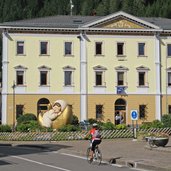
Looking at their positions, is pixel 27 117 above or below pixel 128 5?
below

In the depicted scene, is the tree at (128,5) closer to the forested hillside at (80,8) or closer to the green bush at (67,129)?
the forested hillside at (80,8)

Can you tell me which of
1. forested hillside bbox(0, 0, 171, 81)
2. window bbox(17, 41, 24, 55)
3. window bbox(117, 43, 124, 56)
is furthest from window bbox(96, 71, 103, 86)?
forested hillside bbox(0, 0, 171, 81)

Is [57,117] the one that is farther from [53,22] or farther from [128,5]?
[128,5]

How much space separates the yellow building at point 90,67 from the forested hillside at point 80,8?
148 feet

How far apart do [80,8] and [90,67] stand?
82.7 metres

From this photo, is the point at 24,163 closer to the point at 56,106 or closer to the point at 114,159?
the point at 114,159

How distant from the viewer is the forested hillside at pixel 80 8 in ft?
400

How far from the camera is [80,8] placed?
146 metres

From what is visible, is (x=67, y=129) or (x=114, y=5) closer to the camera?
(x=67, y=129)

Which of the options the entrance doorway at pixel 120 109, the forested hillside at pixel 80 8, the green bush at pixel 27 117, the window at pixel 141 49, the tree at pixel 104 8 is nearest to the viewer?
the green bush at pixel 27 117

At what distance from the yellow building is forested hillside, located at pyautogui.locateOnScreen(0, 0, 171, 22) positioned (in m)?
45.2

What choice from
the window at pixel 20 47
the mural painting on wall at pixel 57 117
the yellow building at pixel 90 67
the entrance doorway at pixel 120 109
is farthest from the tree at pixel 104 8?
the mural painting on wall at pixel 57 117

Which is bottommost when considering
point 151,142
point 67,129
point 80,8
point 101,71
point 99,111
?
point 151,142

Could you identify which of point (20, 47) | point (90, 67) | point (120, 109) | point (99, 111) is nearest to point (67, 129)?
point (99, 111)
